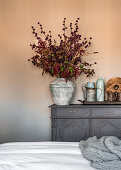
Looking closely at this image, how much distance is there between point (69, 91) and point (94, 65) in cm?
64

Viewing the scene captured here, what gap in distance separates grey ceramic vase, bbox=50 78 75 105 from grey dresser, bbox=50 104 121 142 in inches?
4.9

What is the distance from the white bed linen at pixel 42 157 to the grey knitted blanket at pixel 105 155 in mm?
45

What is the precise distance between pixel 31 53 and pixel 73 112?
1.12 meters

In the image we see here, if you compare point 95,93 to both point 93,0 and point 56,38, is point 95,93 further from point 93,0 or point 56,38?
point 93,0

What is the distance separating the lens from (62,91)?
9.04ft

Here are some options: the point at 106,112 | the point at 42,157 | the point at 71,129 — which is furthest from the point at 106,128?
the point at 42,157

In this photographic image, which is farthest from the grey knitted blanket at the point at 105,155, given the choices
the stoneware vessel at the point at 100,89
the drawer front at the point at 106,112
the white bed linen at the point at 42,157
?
the stoneware vessel at the point at 100,89

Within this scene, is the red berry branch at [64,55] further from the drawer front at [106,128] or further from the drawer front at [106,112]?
the drawer front at [106,128]

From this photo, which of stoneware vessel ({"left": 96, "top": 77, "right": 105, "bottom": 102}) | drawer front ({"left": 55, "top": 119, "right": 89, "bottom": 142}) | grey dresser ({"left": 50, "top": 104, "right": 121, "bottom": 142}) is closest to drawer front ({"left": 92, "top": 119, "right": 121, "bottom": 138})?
grey dresser ({"left": 50, "top": 104, "right": 121, "bottom": 142})

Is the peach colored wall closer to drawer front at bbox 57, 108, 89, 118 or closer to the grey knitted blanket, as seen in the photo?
drawer front at bbox 57, 108, 89, 118

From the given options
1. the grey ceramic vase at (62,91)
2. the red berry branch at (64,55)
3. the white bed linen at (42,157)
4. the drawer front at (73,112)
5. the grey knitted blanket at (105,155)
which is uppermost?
the red berry branch at (64,55)

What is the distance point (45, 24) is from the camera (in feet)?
10.4

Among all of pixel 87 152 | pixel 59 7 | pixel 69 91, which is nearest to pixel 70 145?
pixel 87 152

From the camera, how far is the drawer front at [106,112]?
266 centimetres
